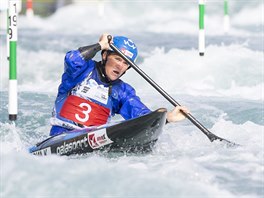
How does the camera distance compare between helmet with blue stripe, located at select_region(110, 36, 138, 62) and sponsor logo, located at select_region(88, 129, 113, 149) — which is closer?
sponsor logo, located at select_region(88, 129, 113, 149)

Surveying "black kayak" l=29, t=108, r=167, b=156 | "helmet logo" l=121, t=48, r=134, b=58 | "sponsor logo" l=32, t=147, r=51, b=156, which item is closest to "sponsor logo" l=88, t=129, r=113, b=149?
"black kayak" l=29, t=108, r=167, b=156

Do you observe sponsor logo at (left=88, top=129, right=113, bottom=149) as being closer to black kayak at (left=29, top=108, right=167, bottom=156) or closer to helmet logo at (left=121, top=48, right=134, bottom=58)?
black kayak at (left=29, top=108, right=167, bottom=156)

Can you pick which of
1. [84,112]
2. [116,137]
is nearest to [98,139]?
[116,137]

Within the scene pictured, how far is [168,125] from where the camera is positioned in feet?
23.2

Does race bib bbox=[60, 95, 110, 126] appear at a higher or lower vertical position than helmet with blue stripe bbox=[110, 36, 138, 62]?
lower

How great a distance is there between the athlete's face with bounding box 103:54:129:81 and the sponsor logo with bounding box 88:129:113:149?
476 millimetres

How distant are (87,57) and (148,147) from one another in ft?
2.36

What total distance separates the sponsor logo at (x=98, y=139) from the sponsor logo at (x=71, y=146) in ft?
0.12

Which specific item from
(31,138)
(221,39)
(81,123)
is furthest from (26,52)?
(81,123)

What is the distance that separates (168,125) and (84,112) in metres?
1.17

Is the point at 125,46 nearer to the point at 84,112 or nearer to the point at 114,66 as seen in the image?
the point at 114,66

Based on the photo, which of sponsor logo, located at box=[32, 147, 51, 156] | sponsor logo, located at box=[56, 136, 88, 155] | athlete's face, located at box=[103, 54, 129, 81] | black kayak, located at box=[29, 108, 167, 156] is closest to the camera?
black kayak, located at box=[29, 108, 167, 156]

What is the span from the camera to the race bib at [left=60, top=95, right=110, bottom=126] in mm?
6074

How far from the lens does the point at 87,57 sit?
5.93 meters
